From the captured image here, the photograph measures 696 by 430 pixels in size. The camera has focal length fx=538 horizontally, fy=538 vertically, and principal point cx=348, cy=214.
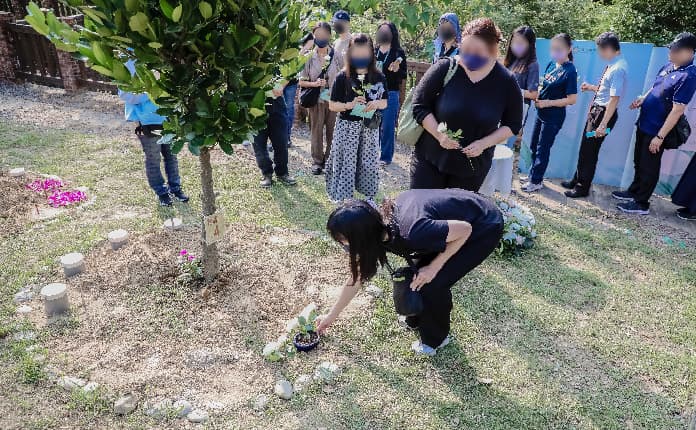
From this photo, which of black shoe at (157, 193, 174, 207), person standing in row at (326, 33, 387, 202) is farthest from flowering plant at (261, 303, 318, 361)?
black shoe at (157, 193, 174, 207)

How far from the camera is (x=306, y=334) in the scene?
366cm

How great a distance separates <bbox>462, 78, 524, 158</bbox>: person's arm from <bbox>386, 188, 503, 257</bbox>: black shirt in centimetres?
68

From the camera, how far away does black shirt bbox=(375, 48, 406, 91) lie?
257 inches

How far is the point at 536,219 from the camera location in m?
5.74

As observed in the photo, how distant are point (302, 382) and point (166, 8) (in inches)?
89.6

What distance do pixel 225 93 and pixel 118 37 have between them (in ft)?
2.15

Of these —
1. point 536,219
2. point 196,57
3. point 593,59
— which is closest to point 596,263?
point 536,219

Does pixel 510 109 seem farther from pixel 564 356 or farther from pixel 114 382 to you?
pixel 114 382

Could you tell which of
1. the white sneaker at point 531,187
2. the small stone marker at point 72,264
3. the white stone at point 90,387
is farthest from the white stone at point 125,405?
the white sneaker at point 531,187

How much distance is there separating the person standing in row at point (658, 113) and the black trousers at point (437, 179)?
267 cm

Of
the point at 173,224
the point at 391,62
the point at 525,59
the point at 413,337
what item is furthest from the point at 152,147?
the point at 525,59

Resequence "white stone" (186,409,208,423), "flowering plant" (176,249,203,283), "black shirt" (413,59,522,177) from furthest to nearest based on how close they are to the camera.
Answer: "flowering plant" (176,249,203,283) → "black shirt" (413,59,522,177) → "white stone" (186,409,208,423)

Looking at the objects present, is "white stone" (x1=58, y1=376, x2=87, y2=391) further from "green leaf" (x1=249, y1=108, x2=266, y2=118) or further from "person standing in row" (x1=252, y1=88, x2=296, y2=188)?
"person standing in row" (x1=252, y1=88, x2=296, y2=188)

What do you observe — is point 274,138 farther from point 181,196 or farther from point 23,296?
point 23,296
